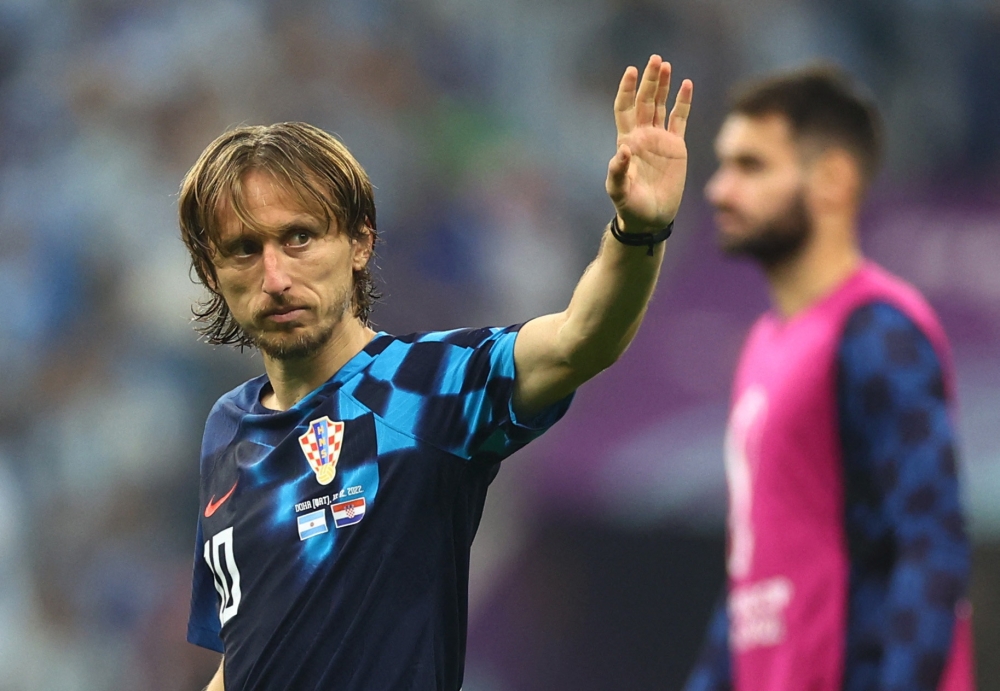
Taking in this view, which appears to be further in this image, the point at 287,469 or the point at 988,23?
the point at 988,23

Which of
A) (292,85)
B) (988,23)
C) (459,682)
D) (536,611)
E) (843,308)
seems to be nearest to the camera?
(459,682)

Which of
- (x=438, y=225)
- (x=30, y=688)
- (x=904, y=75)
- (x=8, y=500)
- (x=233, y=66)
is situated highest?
(x=233, y=66)

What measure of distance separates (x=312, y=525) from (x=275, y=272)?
1.66ft

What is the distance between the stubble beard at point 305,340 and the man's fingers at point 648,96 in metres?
0.72

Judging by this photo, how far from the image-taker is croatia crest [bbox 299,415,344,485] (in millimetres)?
2578

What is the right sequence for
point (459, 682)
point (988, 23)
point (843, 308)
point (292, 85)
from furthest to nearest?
point (292, 85) < point (988, 23) < point (843, 308) < point (459, 682)

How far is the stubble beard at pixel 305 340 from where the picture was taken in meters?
2.67

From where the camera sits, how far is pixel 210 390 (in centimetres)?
746

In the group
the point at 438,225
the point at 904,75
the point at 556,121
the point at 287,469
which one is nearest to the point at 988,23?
the point at 904,75

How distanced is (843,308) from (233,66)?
5192 mm

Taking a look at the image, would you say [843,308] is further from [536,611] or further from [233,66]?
[233,66]

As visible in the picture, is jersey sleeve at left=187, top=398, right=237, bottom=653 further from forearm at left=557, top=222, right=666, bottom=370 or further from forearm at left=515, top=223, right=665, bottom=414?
forearm at left=557, top=222, right=666, bottom=370

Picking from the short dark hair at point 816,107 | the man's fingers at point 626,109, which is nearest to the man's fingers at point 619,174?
the man's fingers at point 626,109

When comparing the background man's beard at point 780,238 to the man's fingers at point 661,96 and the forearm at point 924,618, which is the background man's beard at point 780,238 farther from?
the man's fingers at point 661,96
